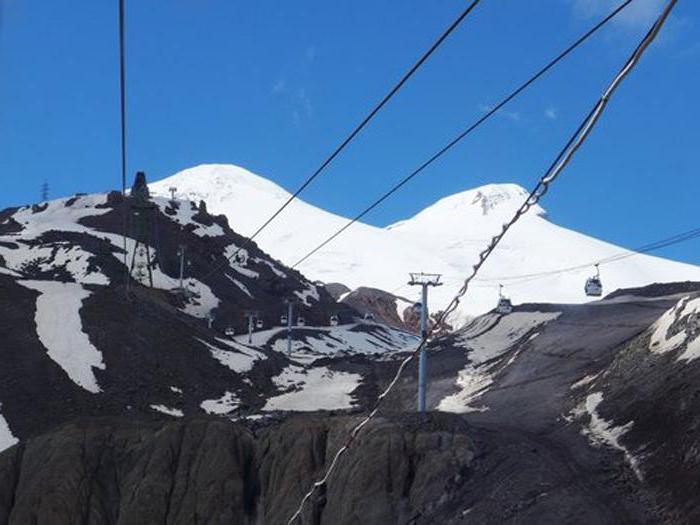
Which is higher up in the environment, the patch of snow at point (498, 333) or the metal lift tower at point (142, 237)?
the metal lift tower at point (142, 237)

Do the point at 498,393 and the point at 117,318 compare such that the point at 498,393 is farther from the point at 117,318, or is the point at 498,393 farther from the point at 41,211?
the point at 41,211

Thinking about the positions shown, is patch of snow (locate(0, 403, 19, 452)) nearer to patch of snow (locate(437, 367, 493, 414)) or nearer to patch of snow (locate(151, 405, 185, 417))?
patch of snow (locate(151, 405, 185, 417))

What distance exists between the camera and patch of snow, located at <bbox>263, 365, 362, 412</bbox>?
224ft

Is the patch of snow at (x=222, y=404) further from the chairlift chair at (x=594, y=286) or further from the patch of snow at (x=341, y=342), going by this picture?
the chairlift chair at (x=594, y=286)

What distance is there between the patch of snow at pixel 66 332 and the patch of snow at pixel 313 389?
13.3 m

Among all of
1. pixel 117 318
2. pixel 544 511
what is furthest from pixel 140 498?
pixel 117 318

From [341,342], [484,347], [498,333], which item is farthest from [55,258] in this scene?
[484,347]

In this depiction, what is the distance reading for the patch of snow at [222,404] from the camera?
2596 inches

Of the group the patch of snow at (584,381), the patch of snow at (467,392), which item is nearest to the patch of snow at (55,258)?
the patch of snow at (467,392)

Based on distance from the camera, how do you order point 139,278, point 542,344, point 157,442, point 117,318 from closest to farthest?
1. point 157,442
2. point 542,344
3. point 117,318
4. point 139,278

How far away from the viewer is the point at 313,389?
74.9 meters

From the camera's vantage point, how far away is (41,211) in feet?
565

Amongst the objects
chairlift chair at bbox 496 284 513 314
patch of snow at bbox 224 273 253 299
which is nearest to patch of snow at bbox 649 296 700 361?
chairlift chair at bbox 496 284 513 314

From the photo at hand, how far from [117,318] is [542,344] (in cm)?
3643
